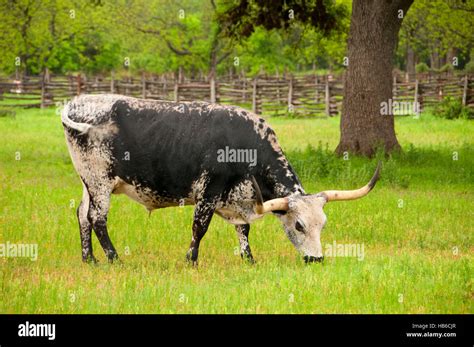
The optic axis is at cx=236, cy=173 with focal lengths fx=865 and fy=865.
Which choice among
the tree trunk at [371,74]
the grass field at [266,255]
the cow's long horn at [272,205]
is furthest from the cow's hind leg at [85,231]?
the tree trunk at [371,74]

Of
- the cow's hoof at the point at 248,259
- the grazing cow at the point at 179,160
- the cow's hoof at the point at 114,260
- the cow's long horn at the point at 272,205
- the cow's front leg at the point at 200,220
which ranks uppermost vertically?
the grazing cow at the point at 179,160

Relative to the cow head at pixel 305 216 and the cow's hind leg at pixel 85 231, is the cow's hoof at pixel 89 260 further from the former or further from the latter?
the cow head at pixel 305 216

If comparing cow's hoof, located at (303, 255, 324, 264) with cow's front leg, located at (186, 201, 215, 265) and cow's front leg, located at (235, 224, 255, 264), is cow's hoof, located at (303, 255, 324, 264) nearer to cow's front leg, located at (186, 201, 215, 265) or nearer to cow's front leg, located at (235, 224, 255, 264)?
cow's front leg, located at (235, 224, 255, 264)

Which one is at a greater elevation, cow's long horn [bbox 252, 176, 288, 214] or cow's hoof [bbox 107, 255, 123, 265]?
cow's long horn [bbox 252, 176, 288, 214]

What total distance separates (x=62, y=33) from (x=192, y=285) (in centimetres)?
4482

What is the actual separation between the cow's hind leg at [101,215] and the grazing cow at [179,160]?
0.01 m

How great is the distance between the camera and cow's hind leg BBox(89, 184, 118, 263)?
30.8ft

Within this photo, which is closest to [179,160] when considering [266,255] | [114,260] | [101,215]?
→ [101,215]

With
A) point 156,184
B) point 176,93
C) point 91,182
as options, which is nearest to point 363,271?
point 156,184

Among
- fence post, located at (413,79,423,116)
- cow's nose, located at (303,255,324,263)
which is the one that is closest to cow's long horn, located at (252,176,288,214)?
cow's nose, located at (303,255,324,263)

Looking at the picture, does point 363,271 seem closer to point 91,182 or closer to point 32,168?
point 91,182

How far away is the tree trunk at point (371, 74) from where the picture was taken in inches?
720

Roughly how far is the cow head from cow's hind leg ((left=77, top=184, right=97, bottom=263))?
1988mm

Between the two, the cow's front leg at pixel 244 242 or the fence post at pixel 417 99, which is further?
the fence post at pixel 417 99
